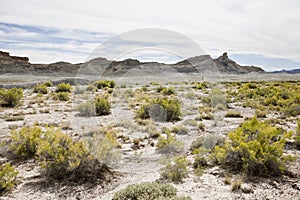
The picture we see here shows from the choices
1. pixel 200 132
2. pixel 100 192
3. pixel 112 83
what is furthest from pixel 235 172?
pixel 112 83

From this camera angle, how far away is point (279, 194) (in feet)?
15.3

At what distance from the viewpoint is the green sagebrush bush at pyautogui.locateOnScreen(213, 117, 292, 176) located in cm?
547

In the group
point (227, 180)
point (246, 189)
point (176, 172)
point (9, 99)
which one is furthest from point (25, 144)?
point (9, 99)

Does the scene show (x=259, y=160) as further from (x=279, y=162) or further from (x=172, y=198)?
(x=172, y=198)

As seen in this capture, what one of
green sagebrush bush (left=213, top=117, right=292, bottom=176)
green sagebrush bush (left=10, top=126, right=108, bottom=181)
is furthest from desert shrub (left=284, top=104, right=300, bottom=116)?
green sagebrush bush (left=10, top=126, right=108, bottom=181)

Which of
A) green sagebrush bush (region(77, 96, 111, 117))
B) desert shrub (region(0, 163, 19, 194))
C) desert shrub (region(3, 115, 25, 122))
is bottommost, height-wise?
desert shrub (region(0, 163, 19, 194))

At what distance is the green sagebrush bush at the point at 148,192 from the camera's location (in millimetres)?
4348

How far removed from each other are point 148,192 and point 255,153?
2.56 metres

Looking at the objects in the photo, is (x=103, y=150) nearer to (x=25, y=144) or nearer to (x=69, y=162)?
(x=69, y=162)

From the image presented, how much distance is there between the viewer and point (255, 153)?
5543 millimetres

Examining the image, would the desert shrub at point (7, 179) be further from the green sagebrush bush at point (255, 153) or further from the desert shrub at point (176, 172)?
the green sagebrush bush at point (255, 153)

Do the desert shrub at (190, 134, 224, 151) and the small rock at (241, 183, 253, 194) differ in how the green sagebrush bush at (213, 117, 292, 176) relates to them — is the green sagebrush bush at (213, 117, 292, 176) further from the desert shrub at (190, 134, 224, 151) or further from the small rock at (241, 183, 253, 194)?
the desert shrub at (190, 134, 224, 151)

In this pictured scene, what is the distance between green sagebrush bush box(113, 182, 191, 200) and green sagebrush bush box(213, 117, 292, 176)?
74.9 inches

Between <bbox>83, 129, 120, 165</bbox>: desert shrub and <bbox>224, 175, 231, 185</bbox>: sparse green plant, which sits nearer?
<bbox>224, 175, 231, 185</bbox>: sparse green plant
